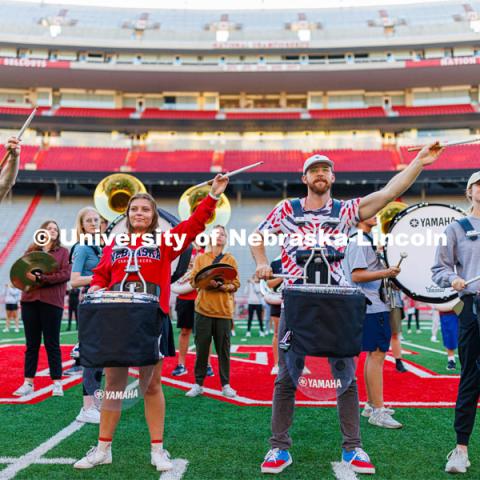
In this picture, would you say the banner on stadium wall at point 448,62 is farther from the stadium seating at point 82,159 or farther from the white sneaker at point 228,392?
the white sneaker at point 228,392

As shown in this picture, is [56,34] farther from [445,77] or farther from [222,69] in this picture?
[445,77]

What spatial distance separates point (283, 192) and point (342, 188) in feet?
10.6

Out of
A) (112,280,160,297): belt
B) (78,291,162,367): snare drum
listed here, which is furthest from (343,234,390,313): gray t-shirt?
(78,291,162,367): snare drum

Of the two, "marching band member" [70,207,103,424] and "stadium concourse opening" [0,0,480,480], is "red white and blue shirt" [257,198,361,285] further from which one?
"marching band member" [70,207,103,424]

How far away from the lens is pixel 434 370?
7.25 meters

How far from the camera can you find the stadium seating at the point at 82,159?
27109mm

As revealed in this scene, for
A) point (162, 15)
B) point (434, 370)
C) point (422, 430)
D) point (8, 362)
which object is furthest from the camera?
point (162, 15)

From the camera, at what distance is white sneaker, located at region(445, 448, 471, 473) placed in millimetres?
3164

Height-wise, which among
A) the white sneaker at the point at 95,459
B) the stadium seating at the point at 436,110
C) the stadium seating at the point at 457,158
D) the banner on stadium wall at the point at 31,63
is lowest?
the white sneaker at the point at 95,459

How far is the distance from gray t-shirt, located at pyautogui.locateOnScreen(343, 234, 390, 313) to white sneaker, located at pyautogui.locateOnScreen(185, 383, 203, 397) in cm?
217

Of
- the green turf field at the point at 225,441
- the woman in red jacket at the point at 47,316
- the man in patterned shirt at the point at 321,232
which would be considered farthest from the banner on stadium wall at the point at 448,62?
the man in patterned shirt at the point at 321,232

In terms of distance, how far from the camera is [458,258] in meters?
3.46

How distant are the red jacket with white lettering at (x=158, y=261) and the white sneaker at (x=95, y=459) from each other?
3.34 feet

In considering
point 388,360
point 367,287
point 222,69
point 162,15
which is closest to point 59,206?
point 222,69
